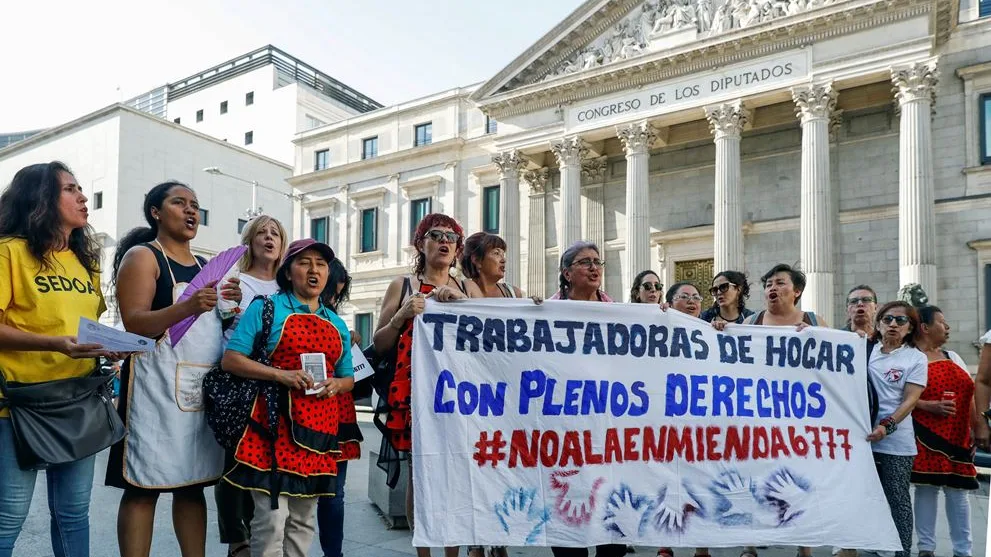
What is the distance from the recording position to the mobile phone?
356 cm

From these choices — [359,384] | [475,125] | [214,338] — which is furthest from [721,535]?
[475,125]

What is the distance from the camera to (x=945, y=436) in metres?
5.32

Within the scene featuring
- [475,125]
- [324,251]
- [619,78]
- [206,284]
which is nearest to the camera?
[206,284]

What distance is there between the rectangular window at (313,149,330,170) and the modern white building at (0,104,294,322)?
2.03 m

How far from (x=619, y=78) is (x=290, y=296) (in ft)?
71.6

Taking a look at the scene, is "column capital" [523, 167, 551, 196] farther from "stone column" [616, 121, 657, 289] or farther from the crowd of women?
the crowd of women

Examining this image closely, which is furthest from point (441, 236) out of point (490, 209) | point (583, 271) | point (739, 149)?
point (490, 209)

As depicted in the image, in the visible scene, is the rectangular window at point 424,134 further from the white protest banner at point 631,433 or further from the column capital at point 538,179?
the white protest banner at point 631,433

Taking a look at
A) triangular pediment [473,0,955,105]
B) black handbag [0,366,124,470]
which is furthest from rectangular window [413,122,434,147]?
black handbag [0,366,124,470]

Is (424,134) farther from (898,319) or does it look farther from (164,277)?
(164,277)

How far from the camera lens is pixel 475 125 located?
30609mm

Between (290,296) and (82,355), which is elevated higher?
(290,296)

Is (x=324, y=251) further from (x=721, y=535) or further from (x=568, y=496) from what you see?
(x=721, y=535)

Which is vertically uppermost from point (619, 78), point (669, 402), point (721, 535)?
point (619, 78)
